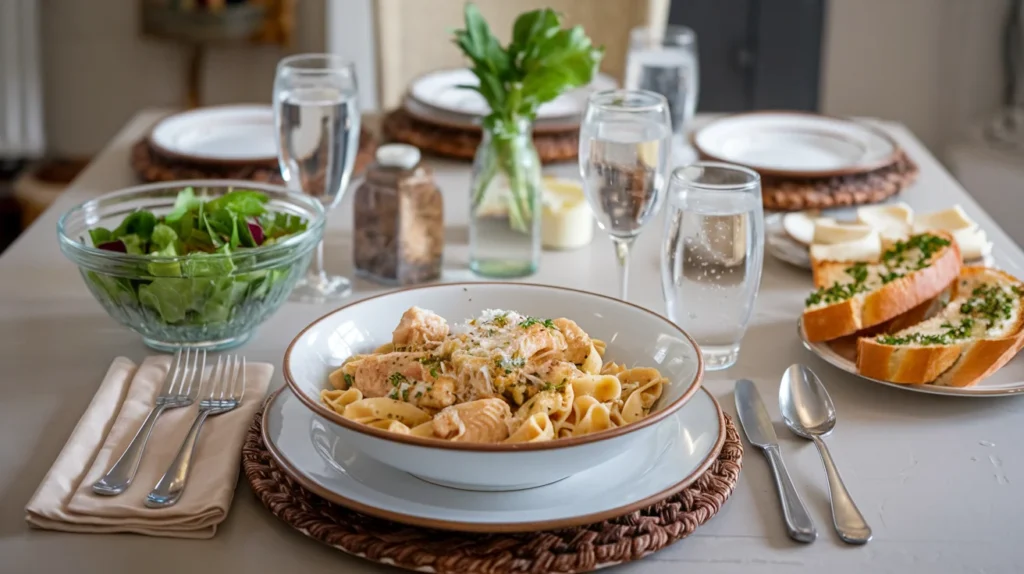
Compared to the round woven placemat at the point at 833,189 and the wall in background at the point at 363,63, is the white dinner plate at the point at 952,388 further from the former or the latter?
the wall in background at the point at 363,63

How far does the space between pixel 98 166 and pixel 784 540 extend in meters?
1.42

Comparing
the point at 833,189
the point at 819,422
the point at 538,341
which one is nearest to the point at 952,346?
the point at 819,422

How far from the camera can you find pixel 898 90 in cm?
357

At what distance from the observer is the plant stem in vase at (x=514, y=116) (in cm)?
137

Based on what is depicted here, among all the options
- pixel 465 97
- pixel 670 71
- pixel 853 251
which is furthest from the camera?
pixel 465 97

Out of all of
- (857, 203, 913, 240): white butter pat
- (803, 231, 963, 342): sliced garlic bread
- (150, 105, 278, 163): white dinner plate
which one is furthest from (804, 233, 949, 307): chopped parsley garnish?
(150, 105, 278, 163): white dinner plate

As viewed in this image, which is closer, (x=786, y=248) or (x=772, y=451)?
(x=772, y=451)

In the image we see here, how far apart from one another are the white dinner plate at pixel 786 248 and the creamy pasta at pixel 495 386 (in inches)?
21.2

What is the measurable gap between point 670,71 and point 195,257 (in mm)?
986

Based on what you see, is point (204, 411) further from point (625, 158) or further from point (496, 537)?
point (625, 158)

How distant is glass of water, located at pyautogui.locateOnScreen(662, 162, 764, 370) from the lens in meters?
1.10

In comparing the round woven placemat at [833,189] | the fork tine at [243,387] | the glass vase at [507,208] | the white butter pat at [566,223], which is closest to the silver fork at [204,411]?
the fork tine at [243,387]

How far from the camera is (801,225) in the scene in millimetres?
1489

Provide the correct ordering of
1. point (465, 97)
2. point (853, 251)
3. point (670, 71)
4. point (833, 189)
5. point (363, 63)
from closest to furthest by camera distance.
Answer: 1. point (853, 251)
2. point (833, 189)
3. point (670, 71)
4. point (465, 97)
5. point (363, 63)
